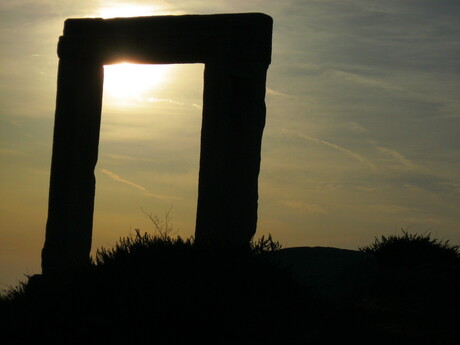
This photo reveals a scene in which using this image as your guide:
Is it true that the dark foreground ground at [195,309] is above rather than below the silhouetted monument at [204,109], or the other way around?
below

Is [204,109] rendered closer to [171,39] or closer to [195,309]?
[171,39]

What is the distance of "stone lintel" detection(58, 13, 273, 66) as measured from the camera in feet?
44.2

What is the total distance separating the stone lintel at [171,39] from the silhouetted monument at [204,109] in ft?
0.05

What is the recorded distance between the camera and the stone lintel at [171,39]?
1348 cm

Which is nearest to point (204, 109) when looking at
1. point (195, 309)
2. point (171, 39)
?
point (171, 39)

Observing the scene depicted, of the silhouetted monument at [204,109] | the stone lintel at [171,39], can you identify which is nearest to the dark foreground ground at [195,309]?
the silhouetted monument at [204,109]

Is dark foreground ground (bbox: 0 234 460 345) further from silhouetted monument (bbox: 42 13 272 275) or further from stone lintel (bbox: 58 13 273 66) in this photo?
stone lintel (bbox: 58 13 273 66)

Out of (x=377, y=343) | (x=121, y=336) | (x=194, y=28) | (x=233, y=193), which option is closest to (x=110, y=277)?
(x=121, y=336)

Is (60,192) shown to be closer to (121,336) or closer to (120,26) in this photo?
(120,26)

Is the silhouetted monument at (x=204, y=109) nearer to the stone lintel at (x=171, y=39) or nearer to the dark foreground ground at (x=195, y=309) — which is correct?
the stone lintel at (x=171, y=39)

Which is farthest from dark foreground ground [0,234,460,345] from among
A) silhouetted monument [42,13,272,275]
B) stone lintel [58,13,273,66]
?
stone lintel [58,13,273,66]

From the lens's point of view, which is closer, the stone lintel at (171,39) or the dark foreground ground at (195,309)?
the dark foreground ground at (195,309)

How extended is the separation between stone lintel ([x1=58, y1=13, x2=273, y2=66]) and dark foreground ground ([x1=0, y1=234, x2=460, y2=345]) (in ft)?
13.0

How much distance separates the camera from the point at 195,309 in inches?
348
